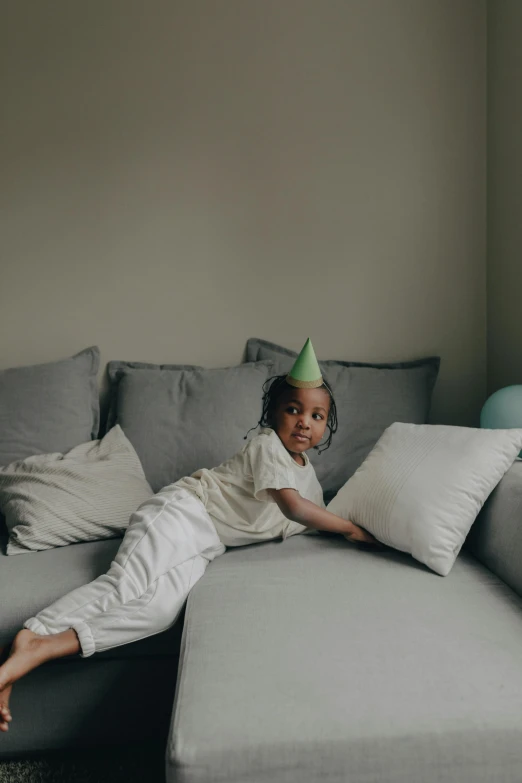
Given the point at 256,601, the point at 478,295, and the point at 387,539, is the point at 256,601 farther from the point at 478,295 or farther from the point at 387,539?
the point at 478,295

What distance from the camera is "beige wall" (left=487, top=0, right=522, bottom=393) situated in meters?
2.22

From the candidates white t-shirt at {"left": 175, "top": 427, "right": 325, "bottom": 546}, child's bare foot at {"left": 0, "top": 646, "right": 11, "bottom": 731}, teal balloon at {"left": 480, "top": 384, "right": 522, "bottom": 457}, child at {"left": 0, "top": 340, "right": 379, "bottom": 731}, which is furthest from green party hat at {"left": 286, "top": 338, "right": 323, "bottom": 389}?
child's bare foot at {"left": 0, "top": 646, "right": 11, "bottom": 731}

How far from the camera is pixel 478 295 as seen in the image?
8.21 feet

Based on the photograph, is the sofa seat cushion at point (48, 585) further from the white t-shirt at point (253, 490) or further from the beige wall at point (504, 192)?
the beige wall at point (504, 192)

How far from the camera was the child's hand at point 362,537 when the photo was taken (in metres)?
1.69

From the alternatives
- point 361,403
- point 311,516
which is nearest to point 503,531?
point 311,516

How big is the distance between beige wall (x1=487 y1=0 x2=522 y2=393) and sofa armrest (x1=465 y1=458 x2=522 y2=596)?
804 mm

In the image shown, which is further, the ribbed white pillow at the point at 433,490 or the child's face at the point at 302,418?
the child's face at the point at 302,418

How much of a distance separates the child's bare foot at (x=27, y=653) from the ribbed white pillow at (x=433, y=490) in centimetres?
76

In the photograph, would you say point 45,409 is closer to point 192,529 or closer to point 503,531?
point 192,529

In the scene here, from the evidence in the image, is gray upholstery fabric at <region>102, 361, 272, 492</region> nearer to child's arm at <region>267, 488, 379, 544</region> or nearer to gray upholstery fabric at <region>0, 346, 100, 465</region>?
gray upholstery fabric at <region>0, 346, 100, 465</region>

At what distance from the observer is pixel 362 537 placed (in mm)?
1697

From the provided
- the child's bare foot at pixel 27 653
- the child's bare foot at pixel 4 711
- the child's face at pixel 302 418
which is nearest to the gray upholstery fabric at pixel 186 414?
the child's face at pixel 302 418

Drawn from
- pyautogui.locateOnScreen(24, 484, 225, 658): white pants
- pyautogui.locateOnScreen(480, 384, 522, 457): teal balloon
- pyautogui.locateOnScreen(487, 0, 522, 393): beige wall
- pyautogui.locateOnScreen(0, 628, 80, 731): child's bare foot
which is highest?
pyautogui.locateOnScreen(487, 0, 522, 393): beige wall
